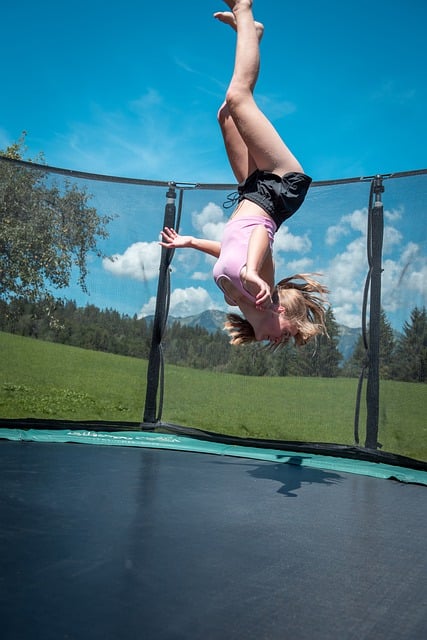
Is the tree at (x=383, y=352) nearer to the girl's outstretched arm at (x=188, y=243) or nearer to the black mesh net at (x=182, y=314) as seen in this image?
the black mesh net at (x=182, y=314)

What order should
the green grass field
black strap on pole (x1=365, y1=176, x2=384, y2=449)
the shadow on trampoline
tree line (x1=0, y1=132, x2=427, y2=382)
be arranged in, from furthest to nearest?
tree line (x1=0, y1=132, x2=427, y2=382) < the green grass field < black strap on pole (x1=365, y1=176, x2=384, y2=449) < the shadow on trampoline

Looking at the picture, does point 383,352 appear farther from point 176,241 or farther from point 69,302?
point 69,302

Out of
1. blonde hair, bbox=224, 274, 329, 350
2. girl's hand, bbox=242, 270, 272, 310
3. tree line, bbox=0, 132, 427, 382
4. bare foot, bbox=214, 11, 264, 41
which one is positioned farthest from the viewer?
tree line, bbox=0, 132, 427, 382

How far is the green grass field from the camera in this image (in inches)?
131

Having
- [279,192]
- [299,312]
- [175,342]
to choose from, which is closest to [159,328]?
[175,342]

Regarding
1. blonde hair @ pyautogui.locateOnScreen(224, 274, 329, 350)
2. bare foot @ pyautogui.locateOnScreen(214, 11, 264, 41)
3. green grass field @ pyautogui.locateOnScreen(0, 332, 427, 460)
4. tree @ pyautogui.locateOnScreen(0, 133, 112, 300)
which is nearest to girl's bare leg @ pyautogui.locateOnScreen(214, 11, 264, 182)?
bare foot @ pyautogui.locateOnScreen(214, 11, 264, 41)

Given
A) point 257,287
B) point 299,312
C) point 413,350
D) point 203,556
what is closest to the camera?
point 203,556

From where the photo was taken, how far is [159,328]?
12.2ft

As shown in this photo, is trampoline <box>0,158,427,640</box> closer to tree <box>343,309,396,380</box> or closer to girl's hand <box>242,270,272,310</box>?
tree <box>343,309,396,380</box>

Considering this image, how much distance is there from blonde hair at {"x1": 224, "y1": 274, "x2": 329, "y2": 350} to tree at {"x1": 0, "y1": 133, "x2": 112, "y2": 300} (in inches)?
60.0

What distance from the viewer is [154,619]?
41.3 inches

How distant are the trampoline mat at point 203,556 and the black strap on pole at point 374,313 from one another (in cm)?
53

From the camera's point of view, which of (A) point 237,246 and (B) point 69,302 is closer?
(A) point 237,246

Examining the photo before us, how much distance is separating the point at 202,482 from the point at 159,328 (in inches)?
56.7
